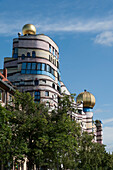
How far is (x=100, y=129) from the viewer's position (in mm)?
114812

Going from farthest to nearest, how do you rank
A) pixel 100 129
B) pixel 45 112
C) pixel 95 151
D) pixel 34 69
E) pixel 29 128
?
pixel 100 129
pixel 34 69
pixel 95 151
pixel 45 112
pixel 29 128

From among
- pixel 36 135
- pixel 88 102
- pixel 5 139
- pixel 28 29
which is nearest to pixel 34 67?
pixel 28 29

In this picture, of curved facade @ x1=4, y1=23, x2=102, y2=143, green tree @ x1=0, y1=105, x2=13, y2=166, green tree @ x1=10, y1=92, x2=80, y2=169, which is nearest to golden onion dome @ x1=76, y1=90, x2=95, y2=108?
curved facade @ x1=4, y1=23, x2=102, y2=143

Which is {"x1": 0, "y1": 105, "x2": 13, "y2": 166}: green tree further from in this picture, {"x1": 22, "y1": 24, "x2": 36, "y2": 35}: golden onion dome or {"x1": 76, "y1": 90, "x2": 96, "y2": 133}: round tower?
{"x1": 76, "y1": 90, "x2": 96, "y2": 133}: round tower

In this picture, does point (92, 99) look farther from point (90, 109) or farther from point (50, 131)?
point (50, 131)

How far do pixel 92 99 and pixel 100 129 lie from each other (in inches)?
654

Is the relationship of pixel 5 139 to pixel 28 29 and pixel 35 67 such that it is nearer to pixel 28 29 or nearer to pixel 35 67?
pixel 35 67

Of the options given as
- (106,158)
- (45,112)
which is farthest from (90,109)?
(45,112)

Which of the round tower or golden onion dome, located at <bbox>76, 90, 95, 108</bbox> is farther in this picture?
golden onion dome, located at <bbox>76, 90, 95, 108</bbox>

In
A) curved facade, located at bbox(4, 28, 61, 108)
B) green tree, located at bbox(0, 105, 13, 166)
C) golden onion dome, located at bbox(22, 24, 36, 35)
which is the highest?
golden onion dome, located at bbox(22, 24, 36, 35)

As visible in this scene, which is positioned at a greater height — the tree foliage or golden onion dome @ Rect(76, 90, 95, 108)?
golden onion dome @ Rect(76, 90, 95, 108)

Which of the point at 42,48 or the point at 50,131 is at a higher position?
the point at 42,48

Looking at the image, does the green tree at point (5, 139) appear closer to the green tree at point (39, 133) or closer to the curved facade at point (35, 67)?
the green tree at point (39, 133)

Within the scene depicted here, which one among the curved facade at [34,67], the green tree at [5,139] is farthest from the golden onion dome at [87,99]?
the green tree at [5,139]
